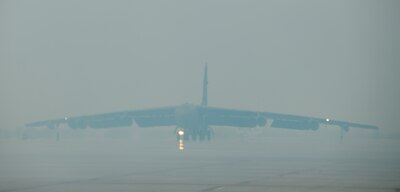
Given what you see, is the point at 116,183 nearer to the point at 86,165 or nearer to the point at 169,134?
the point at 86,165

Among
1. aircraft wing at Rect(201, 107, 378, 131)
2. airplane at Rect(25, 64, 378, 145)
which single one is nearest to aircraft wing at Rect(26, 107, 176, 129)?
airplane at Rect(25, 64, 378, 145)

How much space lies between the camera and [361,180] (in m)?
24.1

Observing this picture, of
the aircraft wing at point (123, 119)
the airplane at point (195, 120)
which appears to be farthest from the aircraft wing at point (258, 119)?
the aircraft wing at point (123, 119)

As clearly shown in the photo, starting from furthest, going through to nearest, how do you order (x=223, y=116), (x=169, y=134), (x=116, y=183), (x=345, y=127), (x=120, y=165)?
(x=169, y=134) < (x=223, y=116) < (x=345, y=127) < (x=120, y=165) < (x=116, y=183)

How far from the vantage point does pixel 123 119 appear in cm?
7812

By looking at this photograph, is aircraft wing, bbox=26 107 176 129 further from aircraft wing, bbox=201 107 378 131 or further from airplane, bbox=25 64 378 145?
aircraft wing, bbox=201 107 378 131

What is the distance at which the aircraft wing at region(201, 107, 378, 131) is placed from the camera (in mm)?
71812

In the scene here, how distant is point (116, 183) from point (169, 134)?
76.2 m

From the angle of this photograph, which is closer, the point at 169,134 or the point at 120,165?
the point at 120,165

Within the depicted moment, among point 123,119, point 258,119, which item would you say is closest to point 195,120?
point 258,119

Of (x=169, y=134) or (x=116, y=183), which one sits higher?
(x=169, y=134)

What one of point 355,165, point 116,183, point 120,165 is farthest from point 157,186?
point 355,165

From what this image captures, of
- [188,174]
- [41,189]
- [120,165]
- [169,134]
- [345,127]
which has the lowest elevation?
[41,189]

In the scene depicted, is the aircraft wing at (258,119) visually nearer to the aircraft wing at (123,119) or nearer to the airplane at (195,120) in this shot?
the airplane at (195,120)
